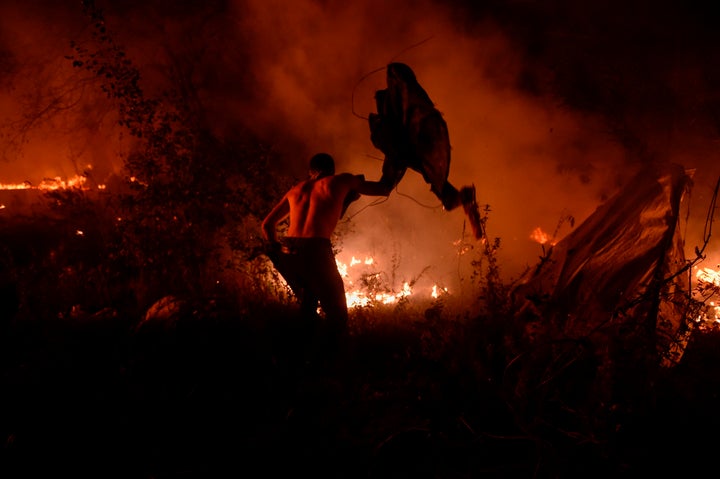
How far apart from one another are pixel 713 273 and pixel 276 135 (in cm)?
816

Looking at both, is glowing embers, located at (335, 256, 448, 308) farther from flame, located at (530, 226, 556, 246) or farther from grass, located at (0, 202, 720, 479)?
flame, located at (530, 226, 556, 246)

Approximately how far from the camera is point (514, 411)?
2.47 meters

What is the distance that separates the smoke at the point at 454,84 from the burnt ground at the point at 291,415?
3.42m

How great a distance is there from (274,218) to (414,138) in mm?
1543

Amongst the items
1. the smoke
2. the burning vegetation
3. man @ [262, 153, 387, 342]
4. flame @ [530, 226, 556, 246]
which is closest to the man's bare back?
man @ [262, 153, 387, 342]

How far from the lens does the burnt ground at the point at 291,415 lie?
7.71ft

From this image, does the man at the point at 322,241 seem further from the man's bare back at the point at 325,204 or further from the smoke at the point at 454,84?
the smoke at the point at 454,84

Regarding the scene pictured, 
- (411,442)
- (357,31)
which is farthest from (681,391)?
(357,31)

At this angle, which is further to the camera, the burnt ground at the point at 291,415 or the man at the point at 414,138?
the man at the point at 414,138

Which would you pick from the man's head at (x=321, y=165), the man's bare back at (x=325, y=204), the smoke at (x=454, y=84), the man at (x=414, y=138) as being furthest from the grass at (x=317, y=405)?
the smoke at (x=454, y=84)

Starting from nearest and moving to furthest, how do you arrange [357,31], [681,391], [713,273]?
[681,391] → [713,273] → [357,31]

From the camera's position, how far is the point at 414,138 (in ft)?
9.84

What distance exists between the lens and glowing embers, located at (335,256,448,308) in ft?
17.5

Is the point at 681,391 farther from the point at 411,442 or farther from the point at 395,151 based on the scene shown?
the point at 395,151
